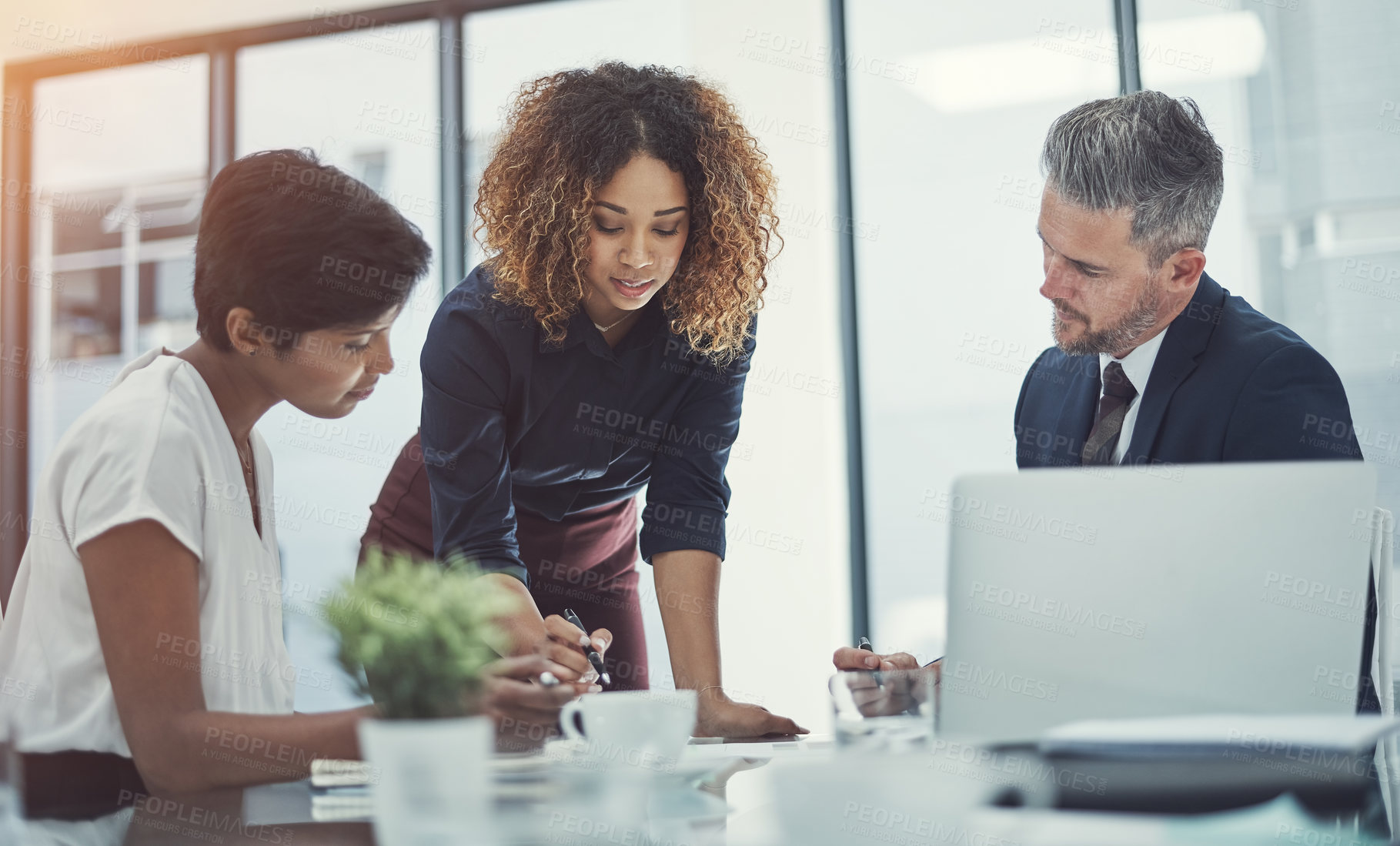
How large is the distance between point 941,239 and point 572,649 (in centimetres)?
260

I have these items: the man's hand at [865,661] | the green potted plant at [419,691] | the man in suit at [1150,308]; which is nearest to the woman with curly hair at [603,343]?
the man's hand at [865,661]

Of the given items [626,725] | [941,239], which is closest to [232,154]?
[941,239]

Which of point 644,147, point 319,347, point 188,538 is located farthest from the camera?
point 644,147

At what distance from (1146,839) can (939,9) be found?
347 cm

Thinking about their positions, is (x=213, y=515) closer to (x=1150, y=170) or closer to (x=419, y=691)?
(x=419, y=691)

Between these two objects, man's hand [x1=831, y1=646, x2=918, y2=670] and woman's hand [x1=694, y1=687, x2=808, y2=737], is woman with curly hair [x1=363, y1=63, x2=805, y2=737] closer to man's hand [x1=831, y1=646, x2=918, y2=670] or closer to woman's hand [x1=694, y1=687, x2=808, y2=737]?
woman's hand [x1=694, y1=687, x2=808, y2=737]

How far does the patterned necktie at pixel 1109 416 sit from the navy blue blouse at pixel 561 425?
1.83 ft

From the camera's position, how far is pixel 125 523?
1.05 metres

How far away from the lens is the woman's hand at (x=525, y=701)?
33.5 inches

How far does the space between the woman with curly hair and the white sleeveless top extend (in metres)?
0.34

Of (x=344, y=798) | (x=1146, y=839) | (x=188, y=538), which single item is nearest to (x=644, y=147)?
(x=188, y=538)

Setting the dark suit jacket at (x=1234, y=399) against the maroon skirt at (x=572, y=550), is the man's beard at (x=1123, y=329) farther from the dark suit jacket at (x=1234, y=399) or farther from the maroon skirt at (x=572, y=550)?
the maroon skirt at (x=572, y=550)

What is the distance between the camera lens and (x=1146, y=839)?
2.15ft

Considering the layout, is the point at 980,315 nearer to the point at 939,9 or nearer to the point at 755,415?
the point at 755,415
